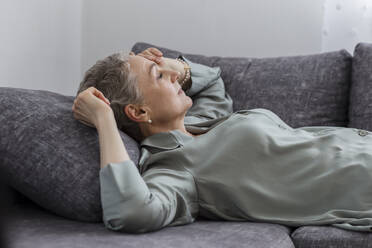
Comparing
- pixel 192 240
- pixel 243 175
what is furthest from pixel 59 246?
pixel 243 175

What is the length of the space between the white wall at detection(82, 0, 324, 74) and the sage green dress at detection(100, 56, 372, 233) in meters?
1.19

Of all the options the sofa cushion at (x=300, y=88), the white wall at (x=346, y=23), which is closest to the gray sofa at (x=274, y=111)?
the sofa cushion at (x=300, y=88)

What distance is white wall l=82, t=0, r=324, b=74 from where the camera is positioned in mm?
2709

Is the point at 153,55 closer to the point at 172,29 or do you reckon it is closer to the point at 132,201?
the point at 132,201

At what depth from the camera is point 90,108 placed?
1.43m

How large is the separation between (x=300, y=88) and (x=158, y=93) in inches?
28.7

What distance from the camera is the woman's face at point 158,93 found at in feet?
5.36

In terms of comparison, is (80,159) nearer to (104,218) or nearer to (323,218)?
(104,218)

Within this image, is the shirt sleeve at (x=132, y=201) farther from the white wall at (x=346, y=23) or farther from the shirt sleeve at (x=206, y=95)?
the white wall at (x=346, y=23)

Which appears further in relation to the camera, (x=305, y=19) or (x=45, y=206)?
(x=305, y=19)

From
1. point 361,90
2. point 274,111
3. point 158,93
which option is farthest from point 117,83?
point 361,90

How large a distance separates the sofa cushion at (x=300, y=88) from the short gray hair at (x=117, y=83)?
67 cm

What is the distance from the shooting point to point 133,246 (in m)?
1.16

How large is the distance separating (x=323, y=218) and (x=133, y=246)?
554 mm
